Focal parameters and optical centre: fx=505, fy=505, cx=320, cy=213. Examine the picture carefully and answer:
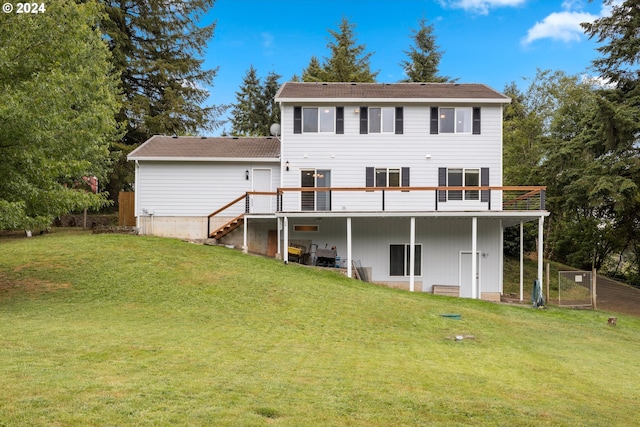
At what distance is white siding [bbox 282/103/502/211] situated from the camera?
74.0 feet

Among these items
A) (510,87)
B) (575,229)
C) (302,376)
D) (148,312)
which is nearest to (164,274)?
(148,312)

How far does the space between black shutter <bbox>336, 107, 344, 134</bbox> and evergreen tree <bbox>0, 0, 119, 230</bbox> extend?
10.9 metres

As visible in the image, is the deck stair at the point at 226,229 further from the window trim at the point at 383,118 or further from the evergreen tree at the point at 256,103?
the evergreen tree at the point at 256,103

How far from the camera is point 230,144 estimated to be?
25.1 metres

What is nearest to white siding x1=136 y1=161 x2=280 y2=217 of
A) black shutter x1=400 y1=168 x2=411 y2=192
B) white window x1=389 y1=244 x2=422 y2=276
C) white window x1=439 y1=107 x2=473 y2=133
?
white window x1=389 y1=244 x2=422 y2=276

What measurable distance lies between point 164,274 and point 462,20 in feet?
125

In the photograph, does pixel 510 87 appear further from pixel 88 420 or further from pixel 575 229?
pixel 88 420

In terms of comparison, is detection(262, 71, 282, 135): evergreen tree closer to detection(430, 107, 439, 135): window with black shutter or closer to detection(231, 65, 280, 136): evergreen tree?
detection(231, 65, 280, 136): evergreen tree

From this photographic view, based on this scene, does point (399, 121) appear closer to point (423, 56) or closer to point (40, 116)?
point (40, 116)

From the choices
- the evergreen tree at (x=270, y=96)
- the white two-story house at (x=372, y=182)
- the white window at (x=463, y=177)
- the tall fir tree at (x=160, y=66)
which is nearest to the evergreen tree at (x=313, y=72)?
the evergreen tree at (x=270, y=96)

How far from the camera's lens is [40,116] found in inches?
496

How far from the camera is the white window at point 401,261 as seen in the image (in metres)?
22.5

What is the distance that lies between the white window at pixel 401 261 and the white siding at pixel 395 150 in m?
2.95

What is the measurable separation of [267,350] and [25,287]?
9.41 m
